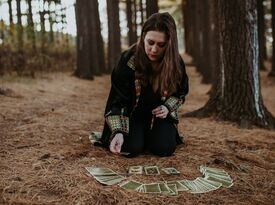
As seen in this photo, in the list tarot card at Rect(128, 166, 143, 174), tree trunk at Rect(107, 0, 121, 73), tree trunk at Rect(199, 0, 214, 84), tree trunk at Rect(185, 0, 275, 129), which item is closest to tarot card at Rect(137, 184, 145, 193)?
tarot card at Rect(128, 166, 143, 174)

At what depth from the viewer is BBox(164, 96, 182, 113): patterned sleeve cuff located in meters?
3.89

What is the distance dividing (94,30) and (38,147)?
1081 centimetres

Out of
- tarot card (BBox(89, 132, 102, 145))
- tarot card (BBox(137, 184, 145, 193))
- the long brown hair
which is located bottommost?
tarot card (BBox(137, 184, 145, 193))

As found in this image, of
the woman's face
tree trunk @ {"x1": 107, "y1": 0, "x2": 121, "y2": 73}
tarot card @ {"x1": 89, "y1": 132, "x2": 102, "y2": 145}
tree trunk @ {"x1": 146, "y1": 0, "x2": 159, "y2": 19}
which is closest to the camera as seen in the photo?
the woman's face

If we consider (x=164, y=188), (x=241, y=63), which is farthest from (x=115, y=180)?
(x=241, y=63)

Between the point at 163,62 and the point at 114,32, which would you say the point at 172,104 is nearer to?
the point at 163,62

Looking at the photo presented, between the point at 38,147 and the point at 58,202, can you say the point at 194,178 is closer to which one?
the point at 58,202

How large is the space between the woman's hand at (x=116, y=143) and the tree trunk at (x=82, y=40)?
917cm

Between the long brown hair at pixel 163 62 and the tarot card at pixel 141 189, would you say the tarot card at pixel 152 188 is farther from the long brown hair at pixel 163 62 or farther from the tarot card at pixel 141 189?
the long brown hair at pixel 163 62

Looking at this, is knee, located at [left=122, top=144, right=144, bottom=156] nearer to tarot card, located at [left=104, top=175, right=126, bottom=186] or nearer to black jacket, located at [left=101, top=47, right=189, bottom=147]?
black jacket, located at [left=101, top=47, right=189, bottom=147]

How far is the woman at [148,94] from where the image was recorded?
3643 millimetres

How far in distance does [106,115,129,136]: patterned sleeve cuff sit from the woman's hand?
0.05m

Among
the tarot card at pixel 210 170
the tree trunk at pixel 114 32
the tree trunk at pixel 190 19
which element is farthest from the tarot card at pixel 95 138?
the tree trunk at pixel 190 19

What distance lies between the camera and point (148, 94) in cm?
395
